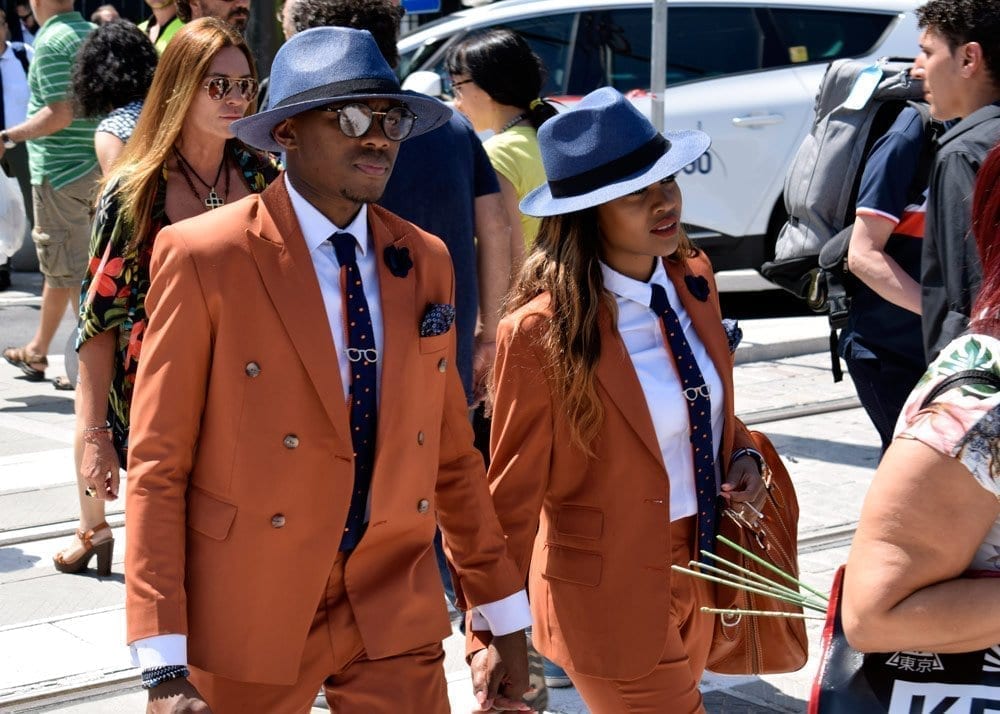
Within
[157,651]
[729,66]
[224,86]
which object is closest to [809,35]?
[729,66]

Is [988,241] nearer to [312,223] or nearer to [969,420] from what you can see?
[969,420]

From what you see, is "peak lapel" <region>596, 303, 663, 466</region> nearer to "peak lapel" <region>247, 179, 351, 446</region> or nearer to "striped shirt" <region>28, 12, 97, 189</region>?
"peak lapel" <region>247, 179, 351, 446</region>

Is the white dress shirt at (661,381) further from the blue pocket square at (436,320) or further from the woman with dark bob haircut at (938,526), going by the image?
the woman with dark bob haircut at (938,526)

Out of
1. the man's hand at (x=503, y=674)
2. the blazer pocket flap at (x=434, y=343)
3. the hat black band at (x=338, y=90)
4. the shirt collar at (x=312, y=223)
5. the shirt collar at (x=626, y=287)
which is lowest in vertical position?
the man's hand at (x=503, y=674)

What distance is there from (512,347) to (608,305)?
23cm

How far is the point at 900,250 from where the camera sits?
185 inches

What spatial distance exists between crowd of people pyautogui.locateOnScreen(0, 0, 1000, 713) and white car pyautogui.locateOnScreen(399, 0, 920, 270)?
5.69 meters

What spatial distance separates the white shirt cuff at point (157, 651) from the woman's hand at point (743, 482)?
1.29m

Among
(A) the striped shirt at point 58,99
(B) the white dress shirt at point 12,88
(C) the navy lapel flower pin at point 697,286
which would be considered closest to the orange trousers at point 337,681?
(C) the navy lapel flower pin at point 697,286

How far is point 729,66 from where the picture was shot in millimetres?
10352

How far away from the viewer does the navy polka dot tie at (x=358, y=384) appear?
285cm

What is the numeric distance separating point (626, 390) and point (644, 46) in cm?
753

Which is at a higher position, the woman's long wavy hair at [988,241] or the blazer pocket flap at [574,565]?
the woman's long wavy hair at [988,241]

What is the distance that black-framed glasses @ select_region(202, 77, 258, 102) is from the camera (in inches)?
165
